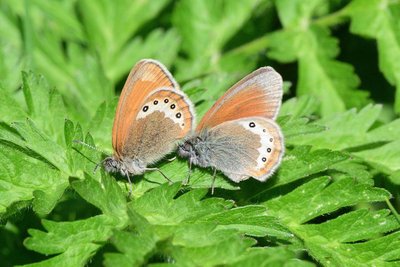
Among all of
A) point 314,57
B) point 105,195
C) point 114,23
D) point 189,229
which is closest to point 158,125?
point 105,195

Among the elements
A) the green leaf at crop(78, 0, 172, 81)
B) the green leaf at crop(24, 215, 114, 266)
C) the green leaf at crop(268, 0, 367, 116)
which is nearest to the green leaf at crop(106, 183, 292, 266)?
the green leaf at crop(24, 215, 114, 266)

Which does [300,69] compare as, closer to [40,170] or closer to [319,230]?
[319,230]

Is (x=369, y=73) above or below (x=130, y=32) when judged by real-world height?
below

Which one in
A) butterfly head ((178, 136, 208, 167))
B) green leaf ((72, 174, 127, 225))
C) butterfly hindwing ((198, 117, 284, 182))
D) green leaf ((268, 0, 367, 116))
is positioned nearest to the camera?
green leaf ((72, 174, 127, 225))

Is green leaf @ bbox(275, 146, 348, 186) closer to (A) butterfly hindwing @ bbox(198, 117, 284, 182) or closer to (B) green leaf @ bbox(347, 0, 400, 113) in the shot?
(A) butterfly hindwing @ bbox(198, 117, 284, 182)

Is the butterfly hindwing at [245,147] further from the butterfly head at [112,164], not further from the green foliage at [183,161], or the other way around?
the butterfly head at [112,164]

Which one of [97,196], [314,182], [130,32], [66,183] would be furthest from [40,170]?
[130,32]

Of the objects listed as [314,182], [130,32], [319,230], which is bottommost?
[319,230]
